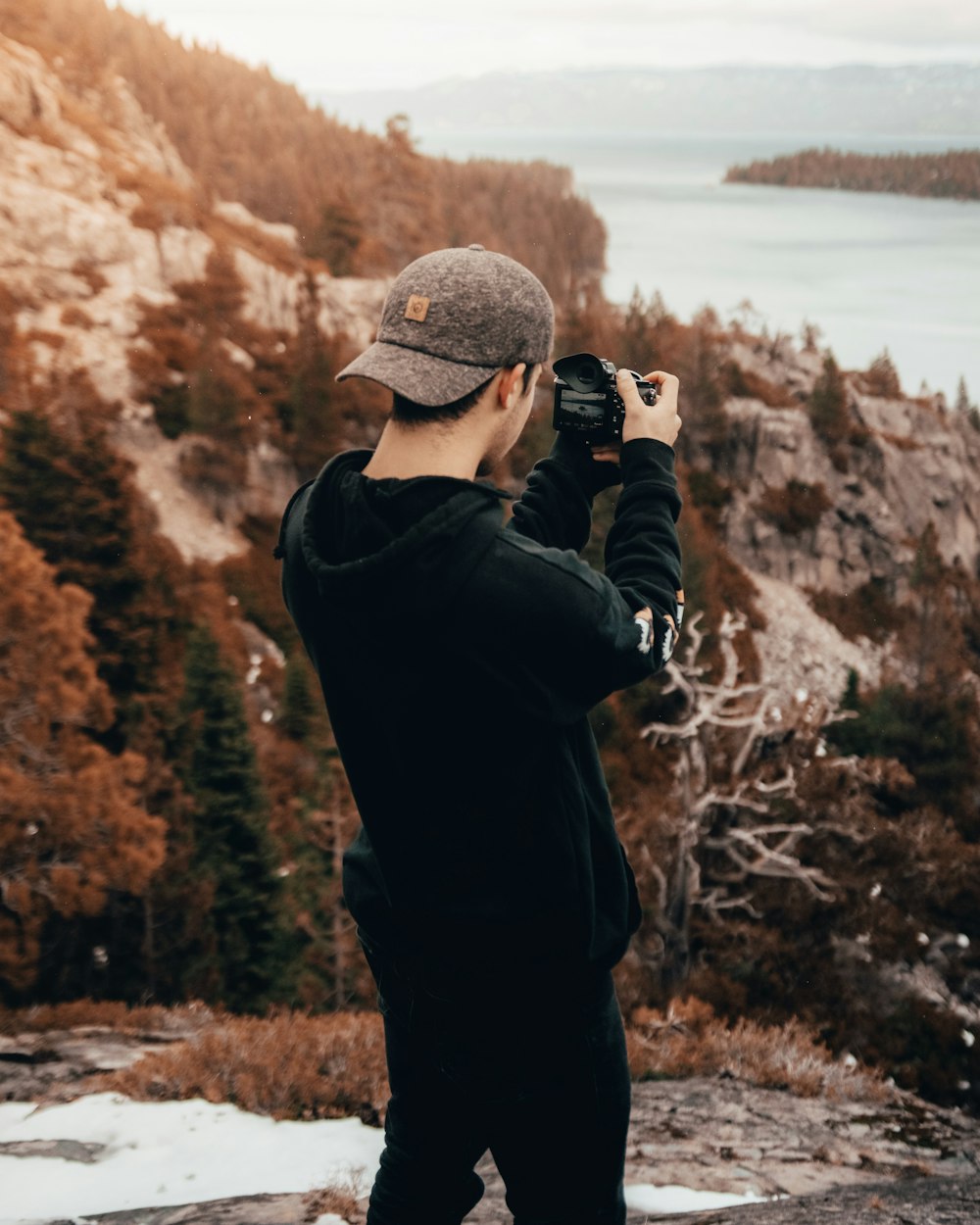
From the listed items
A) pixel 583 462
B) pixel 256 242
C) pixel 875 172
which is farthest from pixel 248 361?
pixel 875 172

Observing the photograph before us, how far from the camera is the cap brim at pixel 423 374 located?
1.79 metres

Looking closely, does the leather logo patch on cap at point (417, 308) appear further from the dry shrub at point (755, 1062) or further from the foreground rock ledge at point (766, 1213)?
the dry shrub at point (755, 1062)

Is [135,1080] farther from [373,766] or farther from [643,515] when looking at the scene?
[643,515]

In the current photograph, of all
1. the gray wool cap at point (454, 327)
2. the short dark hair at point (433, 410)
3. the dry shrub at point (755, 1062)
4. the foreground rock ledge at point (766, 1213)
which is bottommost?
the dry shrub at point (755, 1062)

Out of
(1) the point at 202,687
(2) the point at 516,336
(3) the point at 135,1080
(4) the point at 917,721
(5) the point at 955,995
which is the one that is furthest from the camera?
(4) the point at 917,721

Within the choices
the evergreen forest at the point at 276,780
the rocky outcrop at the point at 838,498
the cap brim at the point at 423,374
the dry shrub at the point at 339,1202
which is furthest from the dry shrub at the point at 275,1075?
the rocky outcrop at the point at 838,498

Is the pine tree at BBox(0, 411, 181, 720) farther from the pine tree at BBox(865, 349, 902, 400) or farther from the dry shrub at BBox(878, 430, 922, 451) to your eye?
the pine tree at BBox(865, 349, 902, 400)

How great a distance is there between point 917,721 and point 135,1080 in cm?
2788

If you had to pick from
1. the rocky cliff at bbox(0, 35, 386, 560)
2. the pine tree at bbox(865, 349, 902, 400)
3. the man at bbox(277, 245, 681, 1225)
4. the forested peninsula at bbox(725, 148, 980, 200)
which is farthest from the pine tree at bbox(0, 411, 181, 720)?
the forested peninsula at bbox(725, 148, 980, 200)

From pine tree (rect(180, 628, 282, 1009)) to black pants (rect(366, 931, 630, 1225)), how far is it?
1779cm

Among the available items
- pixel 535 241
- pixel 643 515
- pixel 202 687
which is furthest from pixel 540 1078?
pixel 535 241

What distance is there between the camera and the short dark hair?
1.85 m

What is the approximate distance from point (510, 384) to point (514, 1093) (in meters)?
1.32

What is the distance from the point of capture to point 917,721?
96.4 ft
